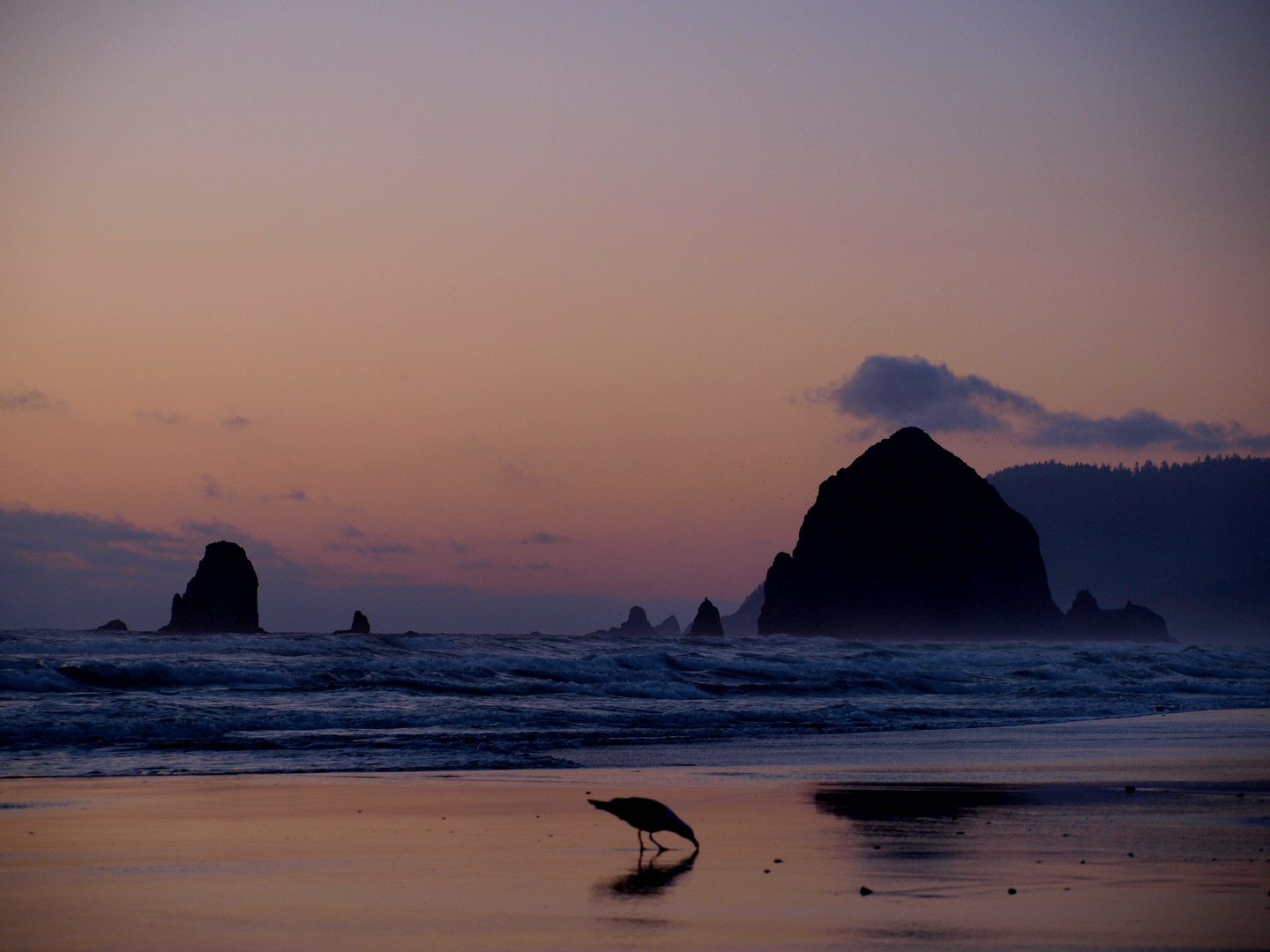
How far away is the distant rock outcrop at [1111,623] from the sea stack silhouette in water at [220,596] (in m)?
85.4

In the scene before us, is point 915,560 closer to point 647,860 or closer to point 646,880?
point 647,860

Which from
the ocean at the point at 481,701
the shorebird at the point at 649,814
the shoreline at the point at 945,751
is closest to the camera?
the shorebird at the point at 649,814

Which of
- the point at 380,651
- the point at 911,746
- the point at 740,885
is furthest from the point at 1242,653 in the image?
the point at 740,885

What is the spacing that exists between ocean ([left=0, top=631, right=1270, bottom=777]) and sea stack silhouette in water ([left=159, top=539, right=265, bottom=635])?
2511 inches

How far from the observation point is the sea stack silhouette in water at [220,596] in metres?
110

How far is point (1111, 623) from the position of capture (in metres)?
142

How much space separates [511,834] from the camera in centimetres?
1042

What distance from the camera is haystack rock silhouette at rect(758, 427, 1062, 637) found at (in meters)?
136

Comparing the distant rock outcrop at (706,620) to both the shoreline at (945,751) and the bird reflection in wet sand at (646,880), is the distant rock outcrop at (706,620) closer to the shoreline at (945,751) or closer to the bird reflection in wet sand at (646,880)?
the shoreline at (945,751)

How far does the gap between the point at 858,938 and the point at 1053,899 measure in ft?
5.35

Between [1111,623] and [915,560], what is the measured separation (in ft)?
79.9

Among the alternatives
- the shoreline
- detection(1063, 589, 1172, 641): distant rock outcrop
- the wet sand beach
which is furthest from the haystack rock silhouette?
the wet sand beach

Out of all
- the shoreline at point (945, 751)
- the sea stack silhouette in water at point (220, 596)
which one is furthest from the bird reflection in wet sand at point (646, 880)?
the sea stack silhouette in water at point (220, 596)

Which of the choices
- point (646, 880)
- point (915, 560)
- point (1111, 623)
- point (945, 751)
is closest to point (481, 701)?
point (945, 751)
